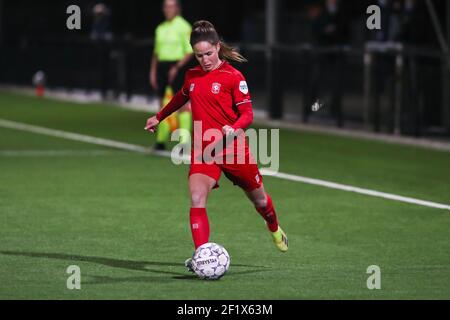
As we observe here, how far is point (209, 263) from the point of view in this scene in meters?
10.4

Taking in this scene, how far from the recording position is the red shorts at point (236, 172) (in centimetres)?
1083

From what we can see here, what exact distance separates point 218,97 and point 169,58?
10437mm

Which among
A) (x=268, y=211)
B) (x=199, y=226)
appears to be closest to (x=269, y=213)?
(x=268, y=211)

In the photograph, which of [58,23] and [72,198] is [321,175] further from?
[58,23]

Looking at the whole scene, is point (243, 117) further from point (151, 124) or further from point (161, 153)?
point (161, 153)

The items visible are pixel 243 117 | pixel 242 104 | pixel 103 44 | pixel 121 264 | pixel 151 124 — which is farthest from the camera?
pixel 103 44

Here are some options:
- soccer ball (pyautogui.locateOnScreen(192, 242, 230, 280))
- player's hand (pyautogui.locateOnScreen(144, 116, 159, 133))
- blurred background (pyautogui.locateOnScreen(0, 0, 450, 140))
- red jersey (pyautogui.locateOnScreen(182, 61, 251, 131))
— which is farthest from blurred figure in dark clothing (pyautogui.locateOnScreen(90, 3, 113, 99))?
soccer ball (pyautogui.locateOnScreen(192, 242, 230, 280))

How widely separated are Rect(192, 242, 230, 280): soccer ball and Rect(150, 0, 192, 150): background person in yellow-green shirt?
34.2 ft

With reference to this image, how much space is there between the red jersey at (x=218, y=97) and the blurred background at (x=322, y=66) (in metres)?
11.5

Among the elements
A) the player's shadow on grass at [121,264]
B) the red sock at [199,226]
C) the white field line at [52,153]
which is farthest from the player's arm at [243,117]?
the white field line at [52,153]

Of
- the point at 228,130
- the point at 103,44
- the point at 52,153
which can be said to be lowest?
the point at 52,153

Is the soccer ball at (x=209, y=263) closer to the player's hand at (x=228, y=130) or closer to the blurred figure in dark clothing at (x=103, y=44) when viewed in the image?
the player's hand at (x=228, y=130)

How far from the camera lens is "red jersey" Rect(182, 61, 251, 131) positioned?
35.5 ft
